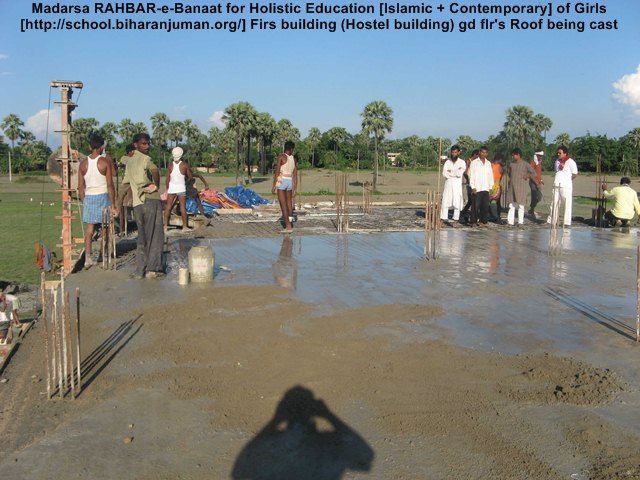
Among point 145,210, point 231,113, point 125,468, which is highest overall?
point 231,113

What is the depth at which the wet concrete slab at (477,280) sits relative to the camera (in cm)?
561

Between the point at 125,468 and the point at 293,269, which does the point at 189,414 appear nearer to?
the point at 125,468

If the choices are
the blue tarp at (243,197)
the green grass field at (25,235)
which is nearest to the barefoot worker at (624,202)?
the blue tarp at (243,197)

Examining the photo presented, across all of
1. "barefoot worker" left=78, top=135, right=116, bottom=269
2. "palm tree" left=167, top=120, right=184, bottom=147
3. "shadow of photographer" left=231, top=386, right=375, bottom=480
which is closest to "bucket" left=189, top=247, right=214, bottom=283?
"barefoot worker" left=78, top=135, right=116, bottom=269

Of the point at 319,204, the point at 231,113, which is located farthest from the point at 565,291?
the point at 231,113

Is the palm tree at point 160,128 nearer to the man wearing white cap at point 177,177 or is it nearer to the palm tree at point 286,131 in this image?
the palm tree at point 286,131

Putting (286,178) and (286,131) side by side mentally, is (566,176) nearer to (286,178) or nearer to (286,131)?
(286,178)

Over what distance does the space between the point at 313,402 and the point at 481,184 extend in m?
10.6

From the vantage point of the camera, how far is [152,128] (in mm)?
66812

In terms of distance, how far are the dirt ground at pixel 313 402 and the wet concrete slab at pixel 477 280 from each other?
→ 0.10 metres

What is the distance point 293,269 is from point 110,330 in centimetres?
332

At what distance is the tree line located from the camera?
45.9 m

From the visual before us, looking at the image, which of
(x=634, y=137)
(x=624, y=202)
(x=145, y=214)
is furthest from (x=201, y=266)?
(x=634, y=137)

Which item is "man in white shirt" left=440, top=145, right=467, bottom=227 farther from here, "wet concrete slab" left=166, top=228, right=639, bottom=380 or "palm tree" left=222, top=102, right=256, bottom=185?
"palm tree" left=222, top=102, right=256, bottom=185
